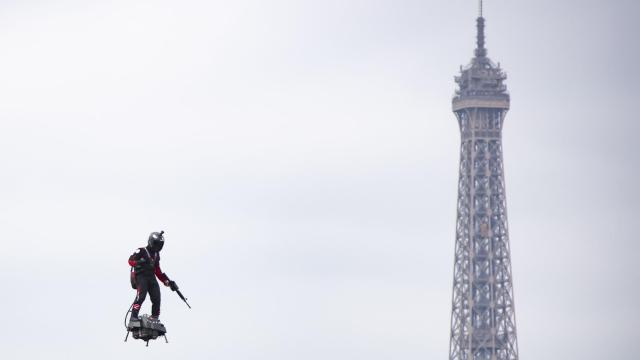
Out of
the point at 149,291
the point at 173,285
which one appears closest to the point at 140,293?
the point at 149,291

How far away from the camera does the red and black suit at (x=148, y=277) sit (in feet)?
197

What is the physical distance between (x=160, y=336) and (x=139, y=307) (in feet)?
3.71

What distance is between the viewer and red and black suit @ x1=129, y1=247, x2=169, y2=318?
60031 millimetres

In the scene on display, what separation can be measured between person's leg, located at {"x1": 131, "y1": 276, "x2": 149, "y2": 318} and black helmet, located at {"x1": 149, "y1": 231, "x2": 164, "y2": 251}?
2.86 ft

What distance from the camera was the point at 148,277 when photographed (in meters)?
60.4

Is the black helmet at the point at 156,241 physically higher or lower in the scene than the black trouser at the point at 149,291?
higher

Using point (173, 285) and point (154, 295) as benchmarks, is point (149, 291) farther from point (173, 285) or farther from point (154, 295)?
point (173, 285)

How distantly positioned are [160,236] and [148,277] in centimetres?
173

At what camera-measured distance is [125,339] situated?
58.2 metres

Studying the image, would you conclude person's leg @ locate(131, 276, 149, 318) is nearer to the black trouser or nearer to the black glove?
the black trouser

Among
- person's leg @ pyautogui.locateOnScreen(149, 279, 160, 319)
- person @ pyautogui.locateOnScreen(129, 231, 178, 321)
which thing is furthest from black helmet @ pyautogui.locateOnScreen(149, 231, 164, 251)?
person's leg @ pyautogui.locateOnScreen(149, 279, 160, 319)

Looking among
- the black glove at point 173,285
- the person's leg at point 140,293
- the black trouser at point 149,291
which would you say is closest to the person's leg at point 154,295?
the black trouser at point 149,291

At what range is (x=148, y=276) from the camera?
198 feet

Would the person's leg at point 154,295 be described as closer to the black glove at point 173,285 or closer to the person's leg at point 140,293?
the person's leg at point 140,293
